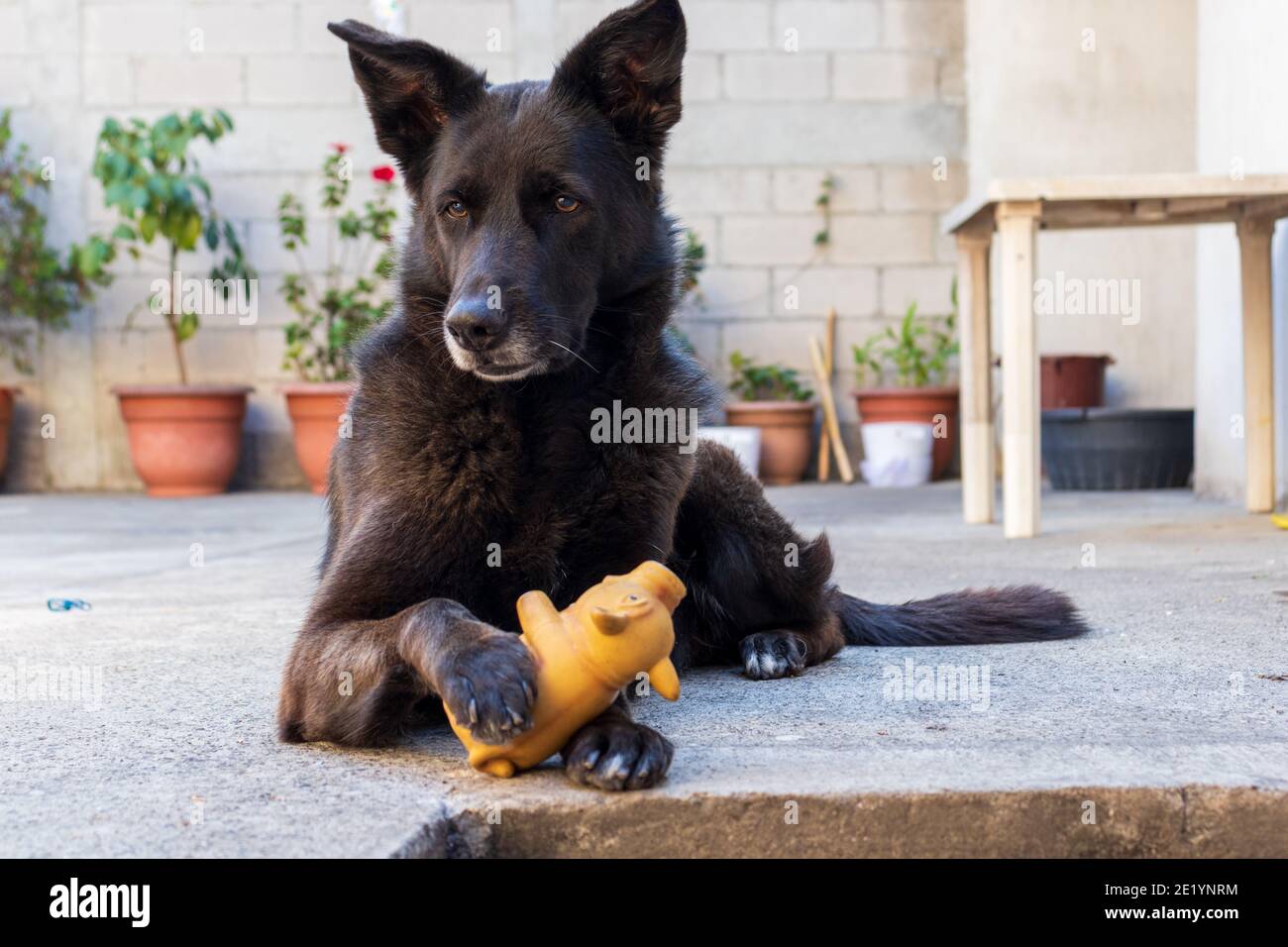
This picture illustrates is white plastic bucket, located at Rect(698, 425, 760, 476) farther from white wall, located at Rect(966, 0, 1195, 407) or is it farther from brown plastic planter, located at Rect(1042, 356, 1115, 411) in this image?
white wall, located at Rect(966, 0, 1195, 407)

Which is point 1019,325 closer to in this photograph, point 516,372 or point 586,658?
point 516,372

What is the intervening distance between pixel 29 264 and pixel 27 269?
0.03 meters

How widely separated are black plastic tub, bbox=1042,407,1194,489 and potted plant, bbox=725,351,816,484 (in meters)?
1.82

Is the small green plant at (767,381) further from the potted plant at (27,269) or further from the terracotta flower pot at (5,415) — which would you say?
the terracotta flower pot at (5,415)

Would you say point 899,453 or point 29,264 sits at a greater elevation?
point 29,264

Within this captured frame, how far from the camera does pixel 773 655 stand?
250cm

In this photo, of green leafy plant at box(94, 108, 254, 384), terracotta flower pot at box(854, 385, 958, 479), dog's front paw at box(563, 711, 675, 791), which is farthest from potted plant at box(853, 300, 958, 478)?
dog's front paw at box(563, 711, 675, 791)

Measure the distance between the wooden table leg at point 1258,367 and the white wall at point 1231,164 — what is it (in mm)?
65

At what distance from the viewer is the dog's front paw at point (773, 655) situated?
2.47 metres

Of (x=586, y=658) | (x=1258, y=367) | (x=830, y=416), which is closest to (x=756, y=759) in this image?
(x=586, y=658)

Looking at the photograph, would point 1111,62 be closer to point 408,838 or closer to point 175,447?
point 175,447

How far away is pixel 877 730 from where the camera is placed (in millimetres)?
1931

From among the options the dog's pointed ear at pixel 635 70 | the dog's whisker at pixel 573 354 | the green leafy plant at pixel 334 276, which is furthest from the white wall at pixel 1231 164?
the green leafy plant at pixel 334 276

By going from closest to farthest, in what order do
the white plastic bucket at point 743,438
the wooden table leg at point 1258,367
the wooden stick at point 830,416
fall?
the wooden table leg at point 1258,367 → the white plastic bucket at point 743,438 → the wooden stick at point 830,416
